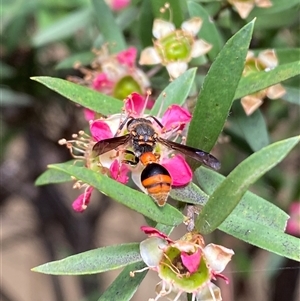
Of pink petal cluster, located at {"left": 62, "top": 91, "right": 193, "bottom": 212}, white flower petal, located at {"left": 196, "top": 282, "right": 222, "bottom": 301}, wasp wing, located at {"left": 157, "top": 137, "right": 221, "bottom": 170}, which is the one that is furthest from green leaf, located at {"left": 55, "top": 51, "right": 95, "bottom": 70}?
white flower petal, located at {"left": 196, "top": 282, "right": 222, "bottom": 301}

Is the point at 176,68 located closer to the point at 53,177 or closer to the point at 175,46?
the point at 175,46

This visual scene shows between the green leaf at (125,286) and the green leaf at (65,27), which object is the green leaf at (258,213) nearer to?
the green leaf at (125,286)

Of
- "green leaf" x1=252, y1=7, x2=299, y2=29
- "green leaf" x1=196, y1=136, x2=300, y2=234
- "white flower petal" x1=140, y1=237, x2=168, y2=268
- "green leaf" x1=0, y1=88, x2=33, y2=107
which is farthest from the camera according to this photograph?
"green leaf" x1=0, y1=88, x2=33, y2=107

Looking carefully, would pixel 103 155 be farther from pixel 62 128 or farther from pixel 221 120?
pixel 62 128

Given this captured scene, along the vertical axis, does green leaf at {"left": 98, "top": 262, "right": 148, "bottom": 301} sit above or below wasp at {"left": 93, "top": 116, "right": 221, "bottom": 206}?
below

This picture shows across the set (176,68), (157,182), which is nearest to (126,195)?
(157,182)

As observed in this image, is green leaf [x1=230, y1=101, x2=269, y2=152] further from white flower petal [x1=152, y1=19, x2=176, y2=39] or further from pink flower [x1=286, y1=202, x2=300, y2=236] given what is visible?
pink flower [x1=286, y1=202, x2=300, y2=236]

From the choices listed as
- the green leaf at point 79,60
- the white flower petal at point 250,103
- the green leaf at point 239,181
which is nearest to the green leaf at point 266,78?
the white flower petal at point 250,103

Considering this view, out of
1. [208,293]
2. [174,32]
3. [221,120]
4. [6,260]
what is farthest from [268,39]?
[6,260]
